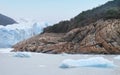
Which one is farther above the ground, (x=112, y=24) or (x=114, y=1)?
(x=114, y=1)

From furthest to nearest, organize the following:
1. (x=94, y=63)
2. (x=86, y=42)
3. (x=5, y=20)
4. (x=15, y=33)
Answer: (x=5, y=20) → (x=15, y=33) → (x=86, y=42) → (x=94, y=63)

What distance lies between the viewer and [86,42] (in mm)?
46969

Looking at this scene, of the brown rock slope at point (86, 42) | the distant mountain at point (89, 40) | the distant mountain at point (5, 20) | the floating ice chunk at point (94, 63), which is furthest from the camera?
the distant mountain at point (5, 20)

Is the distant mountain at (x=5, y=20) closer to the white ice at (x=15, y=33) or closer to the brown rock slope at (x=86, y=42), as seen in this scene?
the white ice at (x=15, y=33)

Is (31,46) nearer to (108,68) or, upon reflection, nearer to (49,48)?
(49,48)

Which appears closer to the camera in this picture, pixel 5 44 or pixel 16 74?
pixel 16 74

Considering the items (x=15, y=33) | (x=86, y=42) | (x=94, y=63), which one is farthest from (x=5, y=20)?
(x=94, y=63)

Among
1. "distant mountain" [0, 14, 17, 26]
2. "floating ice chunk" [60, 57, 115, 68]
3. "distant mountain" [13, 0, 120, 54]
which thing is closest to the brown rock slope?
"distant mountain" [13, 0, 120, 54]

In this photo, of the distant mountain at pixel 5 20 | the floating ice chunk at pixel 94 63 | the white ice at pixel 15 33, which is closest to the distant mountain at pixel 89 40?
the white ice at pixel 15 33

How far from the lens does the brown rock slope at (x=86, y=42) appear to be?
147ft

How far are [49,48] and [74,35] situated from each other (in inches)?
182

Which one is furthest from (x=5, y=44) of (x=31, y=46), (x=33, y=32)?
(x=31, y=46)

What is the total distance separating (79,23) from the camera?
5934cm

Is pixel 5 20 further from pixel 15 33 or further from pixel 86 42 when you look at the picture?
pixel 86 42
